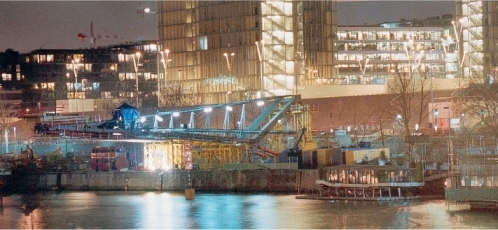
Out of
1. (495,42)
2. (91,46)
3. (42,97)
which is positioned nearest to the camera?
(495,42)

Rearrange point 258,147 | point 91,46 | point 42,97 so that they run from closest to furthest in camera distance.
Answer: point 258,147 → point 42,97 → point 91,46

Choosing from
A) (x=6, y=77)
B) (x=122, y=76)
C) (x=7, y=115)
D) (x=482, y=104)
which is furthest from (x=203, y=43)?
(x=6, y=77)

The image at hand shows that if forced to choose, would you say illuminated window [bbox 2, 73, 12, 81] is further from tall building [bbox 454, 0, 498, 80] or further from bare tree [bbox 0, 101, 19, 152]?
tall building [bbox 454, 0, 498, 80]

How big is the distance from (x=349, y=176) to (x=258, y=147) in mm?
16274

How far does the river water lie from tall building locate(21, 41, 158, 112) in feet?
286

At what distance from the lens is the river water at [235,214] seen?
45.0 metres

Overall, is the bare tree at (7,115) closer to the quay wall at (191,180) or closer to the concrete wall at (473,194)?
the quay wall at (191,180)

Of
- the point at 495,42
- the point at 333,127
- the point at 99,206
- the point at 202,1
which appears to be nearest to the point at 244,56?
the point at 202,1

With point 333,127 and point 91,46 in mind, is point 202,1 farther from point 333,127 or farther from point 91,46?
point 91,46

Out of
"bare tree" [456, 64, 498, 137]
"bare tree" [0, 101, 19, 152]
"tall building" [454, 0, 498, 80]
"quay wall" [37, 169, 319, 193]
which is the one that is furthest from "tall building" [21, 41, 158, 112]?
"quay wall" [37, 169, 319, 193]

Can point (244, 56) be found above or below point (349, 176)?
above

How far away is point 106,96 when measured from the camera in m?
154

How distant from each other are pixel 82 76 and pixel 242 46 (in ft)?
146

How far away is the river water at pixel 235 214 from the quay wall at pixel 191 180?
7.20 ft
